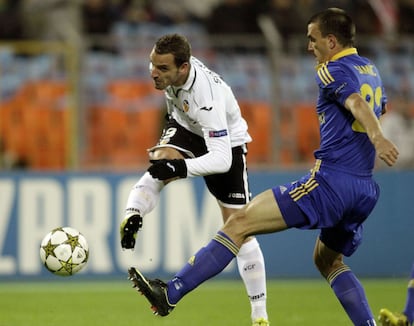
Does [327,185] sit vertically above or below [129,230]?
above

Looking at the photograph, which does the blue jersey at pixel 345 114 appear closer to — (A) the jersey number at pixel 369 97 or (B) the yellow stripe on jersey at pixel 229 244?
(A) the jersey number at pixel 369 97

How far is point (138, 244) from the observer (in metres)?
11.6

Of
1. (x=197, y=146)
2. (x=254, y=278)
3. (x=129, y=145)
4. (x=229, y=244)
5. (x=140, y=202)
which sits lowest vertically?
(x=254, y=278)

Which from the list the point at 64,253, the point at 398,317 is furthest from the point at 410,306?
the point at 64,253

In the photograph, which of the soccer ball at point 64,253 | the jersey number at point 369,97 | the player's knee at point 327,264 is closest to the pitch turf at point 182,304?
the soccer ball at point 64,253

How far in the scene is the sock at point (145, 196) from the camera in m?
7.04

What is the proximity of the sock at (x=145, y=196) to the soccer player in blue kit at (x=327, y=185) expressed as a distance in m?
1.02

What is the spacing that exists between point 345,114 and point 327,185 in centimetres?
46

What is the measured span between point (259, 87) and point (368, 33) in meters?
3.04

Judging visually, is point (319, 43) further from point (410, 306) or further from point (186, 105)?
point (410, 306)

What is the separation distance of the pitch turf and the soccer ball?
736 millimetres

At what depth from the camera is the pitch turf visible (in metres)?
7.97

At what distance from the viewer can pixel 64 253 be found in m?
7.08

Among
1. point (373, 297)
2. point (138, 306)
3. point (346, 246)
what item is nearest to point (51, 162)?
point (138, 306)
